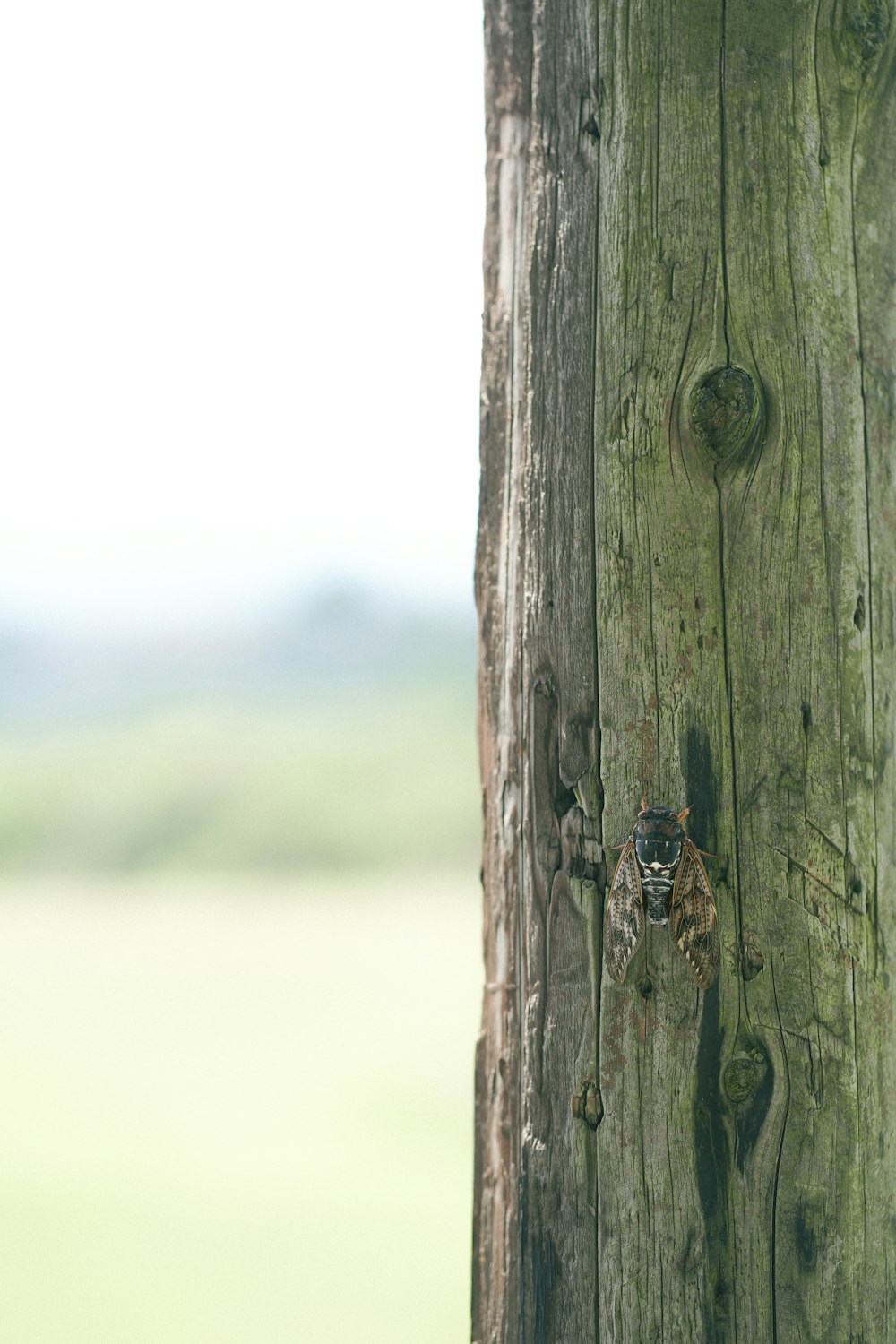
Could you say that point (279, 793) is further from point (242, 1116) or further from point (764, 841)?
point (764, 841)

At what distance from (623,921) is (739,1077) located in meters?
0.22

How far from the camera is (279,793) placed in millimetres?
16672

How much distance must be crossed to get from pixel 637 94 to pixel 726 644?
70 centimetres

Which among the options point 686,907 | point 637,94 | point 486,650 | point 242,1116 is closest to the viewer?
point 686,907

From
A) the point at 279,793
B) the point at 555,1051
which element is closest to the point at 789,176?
the point at 555,1051

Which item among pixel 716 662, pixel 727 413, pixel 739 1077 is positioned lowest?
pixel 739 1077

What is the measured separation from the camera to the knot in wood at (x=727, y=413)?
1.28 meters

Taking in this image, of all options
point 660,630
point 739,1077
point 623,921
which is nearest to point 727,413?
point 660,630

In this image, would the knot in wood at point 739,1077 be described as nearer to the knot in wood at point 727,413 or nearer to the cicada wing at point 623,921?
the cicada wing at point 623,921

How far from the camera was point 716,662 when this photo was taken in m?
1.27

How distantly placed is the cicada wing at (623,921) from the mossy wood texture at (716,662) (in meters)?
0.02

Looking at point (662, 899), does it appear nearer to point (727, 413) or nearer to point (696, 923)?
point (696, 923)

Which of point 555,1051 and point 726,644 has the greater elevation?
point 726,644

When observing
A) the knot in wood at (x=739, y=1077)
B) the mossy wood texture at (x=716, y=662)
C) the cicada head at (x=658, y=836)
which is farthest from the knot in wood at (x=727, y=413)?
the knot in wood at (x=739, y=1077)
